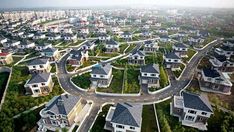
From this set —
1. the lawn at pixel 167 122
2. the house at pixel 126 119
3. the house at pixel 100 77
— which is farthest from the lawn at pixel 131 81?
the house at pixel 126 119

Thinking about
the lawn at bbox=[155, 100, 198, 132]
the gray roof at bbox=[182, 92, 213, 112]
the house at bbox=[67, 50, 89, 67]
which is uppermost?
the house at bbox=[67, 50, 89, 67]

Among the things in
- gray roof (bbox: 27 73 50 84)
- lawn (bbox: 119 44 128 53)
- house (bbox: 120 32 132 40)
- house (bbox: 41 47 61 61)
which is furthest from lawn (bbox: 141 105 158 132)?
house (bbox: 120 32 132 40)

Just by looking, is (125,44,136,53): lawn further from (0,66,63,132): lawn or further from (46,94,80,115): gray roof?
(46,94,80,115): gray roof

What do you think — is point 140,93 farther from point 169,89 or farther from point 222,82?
point 222,82

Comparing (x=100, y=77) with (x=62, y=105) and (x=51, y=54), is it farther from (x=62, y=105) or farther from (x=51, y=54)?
(x=51, y=54)

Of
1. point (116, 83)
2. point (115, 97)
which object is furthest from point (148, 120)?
point (116, 83)

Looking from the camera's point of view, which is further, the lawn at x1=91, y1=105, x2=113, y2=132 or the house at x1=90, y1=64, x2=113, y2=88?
the house at x1=90, y1=64, x2=113, y2=88
